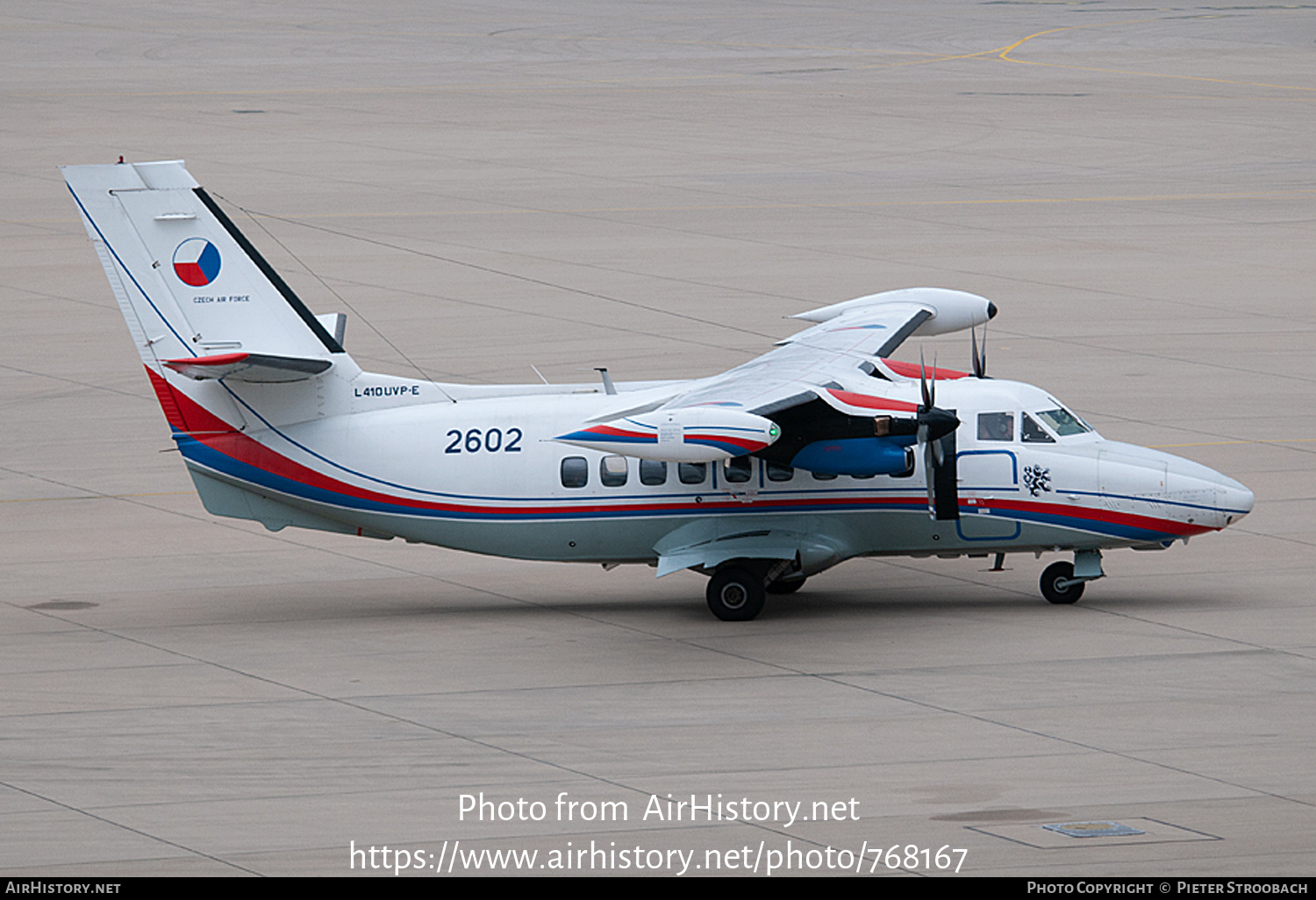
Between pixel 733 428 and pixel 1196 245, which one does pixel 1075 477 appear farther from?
pixel 1196 245

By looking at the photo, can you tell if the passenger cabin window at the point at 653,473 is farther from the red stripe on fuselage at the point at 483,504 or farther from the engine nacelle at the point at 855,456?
the engine nacelle at the point at 855,456

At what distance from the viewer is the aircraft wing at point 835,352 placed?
947 inches

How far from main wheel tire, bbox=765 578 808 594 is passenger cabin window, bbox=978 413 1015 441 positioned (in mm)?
3382

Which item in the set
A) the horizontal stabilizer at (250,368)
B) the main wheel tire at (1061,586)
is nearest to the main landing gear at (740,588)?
the main wheel tire at (1061,586)

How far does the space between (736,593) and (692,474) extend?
1.72 m

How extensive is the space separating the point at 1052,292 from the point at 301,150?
32655mm

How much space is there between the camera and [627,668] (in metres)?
24.5

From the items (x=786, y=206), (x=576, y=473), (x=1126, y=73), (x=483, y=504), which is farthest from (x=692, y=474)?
(x=1126, y=73)

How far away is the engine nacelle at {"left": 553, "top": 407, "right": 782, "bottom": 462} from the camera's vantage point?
22734 mm

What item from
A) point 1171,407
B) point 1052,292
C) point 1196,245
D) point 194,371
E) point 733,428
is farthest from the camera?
point 1196,245

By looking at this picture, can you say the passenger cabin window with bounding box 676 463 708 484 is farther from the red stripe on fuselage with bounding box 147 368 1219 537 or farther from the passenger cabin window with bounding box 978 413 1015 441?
the passenger cabin window with bounding box 978 413 1015 441

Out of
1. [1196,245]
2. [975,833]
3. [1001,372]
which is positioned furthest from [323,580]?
[1196,245]

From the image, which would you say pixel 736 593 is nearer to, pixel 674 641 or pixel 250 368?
pixel 674 641

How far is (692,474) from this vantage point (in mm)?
26656
